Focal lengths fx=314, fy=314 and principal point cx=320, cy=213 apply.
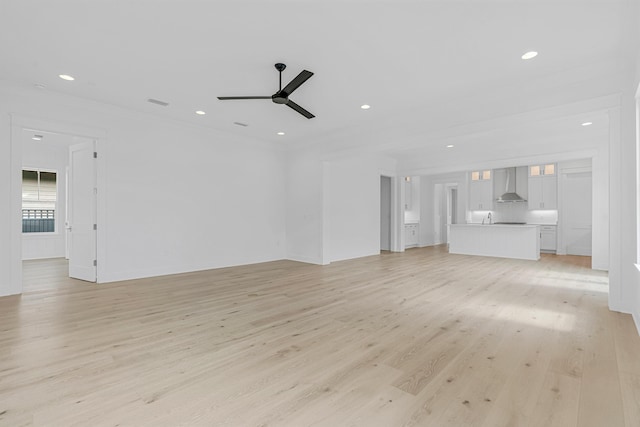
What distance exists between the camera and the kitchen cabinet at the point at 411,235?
34.7ft

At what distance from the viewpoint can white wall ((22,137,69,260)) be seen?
25.7 ft

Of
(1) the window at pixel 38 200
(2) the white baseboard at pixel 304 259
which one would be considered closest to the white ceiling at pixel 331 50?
(2) the white baseboard at pixel 304 259

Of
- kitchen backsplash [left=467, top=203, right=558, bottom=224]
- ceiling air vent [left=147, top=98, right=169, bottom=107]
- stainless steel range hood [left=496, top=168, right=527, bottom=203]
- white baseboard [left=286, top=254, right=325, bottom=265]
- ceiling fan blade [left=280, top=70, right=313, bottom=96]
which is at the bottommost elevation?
white baseboard [left=286, top=254, right=325, bottom=265]

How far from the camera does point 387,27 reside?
2979 mm

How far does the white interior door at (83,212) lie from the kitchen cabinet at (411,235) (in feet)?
27.9

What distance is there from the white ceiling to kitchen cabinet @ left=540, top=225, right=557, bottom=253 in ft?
23.3

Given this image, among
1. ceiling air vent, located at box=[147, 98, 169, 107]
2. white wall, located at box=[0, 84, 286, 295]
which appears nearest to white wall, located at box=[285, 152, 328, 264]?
white wall, located at box=[0, 84, 286, 295]

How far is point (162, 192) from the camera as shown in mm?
5836

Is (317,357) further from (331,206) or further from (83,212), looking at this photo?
(331,206)

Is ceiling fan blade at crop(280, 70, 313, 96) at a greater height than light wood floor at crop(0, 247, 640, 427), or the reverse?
ceiling fan blade at crop(280, 70, 313, 96)

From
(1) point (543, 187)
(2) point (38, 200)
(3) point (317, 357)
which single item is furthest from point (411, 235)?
(2) point (38, 200)

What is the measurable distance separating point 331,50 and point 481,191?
9.11 metres

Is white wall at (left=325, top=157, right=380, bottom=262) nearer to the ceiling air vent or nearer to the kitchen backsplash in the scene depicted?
the ceiling air vent

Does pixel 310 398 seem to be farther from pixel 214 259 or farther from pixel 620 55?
pixel 214 259
